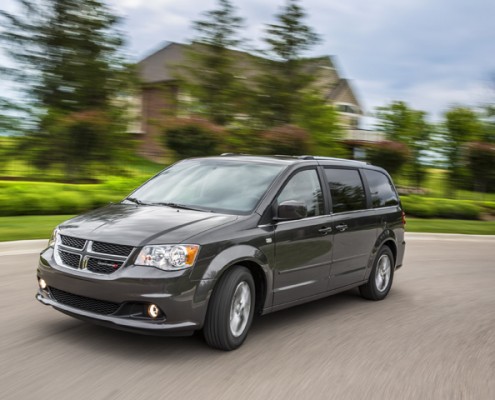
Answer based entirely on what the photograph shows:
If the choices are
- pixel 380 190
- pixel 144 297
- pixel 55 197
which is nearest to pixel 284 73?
pixel 55 197

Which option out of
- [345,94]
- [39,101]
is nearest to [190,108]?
[39,101]

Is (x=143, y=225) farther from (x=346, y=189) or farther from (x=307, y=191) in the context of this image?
(x=346, y=189)

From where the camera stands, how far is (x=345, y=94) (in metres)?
53.2

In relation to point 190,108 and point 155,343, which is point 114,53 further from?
point 155,343

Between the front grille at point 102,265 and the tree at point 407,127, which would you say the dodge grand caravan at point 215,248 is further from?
the tree at point 407,127

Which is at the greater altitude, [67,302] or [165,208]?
[165,208]

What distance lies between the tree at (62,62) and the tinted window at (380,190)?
1449 centimetres

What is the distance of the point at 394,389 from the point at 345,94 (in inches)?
1965

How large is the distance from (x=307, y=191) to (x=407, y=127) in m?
26.2

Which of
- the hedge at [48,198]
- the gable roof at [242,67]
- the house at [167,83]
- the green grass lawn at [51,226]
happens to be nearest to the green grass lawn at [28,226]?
the green grass lawn at [51,226]

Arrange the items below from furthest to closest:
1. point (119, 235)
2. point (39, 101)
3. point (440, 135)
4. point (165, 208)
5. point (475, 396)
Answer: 1. point (440, 135)
2. point (39, 101)
3. point (165, 208)
4. point (119, 235)
5. point (475, 396)

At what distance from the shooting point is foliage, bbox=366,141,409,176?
25.8 m

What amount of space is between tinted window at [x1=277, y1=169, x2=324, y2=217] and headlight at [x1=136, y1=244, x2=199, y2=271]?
4.94 feet

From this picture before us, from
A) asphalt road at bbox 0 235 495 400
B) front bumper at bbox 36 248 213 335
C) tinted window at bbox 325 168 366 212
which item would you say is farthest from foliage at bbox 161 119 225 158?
front bumper at bbox 36 248 213 335
